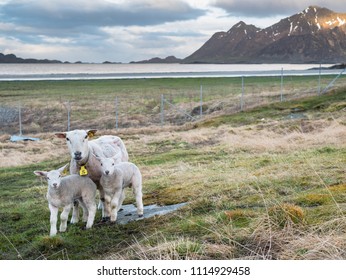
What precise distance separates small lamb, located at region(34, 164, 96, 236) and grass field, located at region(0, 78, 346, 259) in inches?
10.6

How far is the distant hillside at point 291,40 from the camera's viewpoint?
83375 millimetres

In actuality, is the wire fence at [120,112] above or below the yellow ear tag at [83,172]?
below

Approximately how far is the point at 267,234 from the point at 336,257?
46.0 inches

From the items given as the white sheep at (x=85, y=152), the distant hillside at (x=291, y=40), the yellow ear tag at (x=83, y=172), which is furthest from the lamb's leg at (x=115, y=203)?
the distant hillside at (x=291, y=40)

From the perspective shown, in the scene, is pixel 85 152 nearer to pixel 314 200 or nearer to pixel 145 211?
pixel 145 211

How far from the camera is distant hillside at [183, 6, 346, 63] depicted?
83.4m

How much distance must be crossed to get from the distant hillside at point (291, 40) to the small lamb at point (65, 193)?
66150mm

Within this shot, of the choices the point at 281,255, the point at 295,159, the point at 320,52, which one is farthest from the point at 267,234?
the point at 320,52

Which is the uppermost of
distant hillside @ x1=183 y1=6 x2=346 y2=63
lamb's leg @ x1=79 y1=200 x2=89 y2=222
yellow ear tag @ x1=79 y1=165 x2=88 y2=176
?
distant hillside @ x1=183 y1=6 x2=346 y2=63

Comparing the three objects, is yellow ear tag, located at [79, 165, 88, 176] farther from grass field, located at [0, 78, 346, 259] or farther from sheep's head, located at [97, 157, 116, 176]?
grass field, located at [0, 78, 346, 259]

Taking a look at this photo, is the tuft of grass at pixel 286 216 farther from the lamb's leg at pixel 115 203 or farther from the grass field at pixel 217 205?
the lamb's leg at pixel 115 203

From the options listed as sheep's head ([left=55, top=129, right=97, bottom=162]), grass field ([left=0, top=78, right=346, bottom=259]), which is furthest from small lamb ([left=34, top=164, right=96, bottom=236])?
sheep's head ([left=55, top=129, right=97, bottom=162])

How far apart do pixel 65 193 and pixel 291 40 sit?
104 meters

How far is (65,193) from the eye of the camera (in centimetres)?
826
